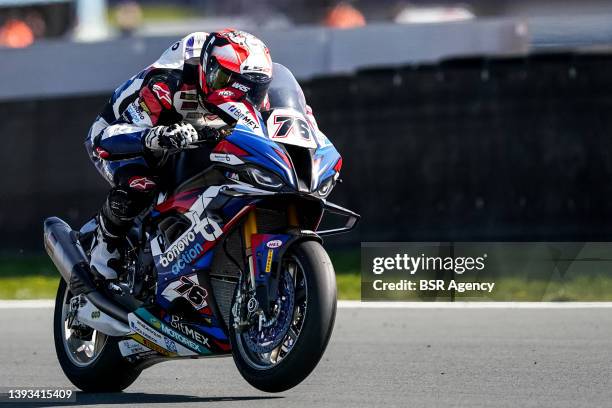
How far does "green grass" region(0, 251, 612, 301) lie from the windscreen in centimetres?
450

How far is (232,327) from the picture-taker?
19.7ft

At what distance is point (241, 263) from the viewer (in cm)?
612

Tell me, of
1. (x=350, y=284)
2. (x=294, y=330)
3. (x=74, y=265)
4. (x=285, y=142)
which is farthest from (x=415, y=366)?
(x=350, y=284)

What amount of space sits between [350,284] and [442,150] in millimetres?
1963

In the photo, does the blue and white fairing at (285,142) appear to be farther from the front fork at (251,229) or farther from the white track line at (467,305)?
the white track line at (467,305)

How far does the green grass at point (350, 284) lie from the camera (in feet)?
34.5

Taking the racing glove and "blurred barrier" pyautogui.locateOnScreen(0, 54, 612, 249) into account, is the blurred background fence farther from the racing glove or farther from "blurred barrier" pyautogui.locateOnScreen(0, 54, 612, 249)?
the racing glove

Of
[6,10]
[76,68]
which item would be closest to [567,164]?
[76,68]

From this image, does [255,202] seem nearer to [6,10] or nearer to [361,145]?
[361,145]

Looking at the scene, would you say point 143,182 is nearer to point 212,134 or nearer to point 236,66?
point 212,134

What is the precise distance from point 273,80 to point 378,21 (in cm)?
1083

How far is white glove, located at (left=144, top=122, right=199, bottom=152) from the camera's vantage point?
20.1 feet

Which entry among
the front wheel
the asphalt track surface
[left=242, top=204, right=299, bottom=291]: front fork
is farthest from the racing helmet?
the asphalt track surface

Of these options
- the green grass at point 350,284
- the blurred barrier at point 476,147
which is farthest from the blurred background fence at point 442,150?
the green grass at point 350,284
